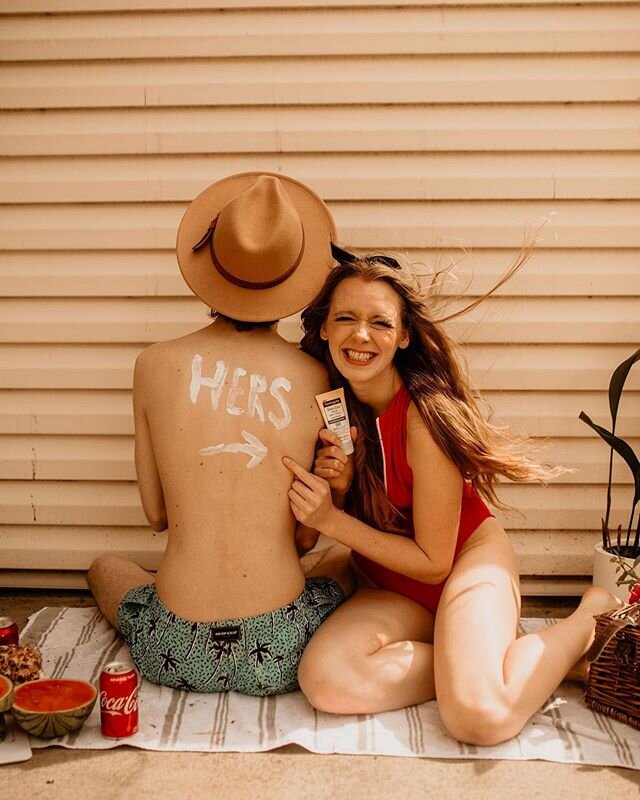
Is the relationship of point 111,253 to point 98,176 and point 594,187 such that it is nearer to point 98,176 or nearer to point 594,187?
point 98,176

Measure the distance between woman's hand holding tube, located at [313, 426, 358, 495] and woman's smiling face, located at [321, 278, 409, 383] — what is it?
0.69 feet

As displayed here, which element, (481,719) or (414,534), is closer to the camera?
(481,719)

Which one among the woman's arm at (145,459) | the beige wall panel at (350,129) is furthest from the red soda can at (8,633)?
the beige wall panel at (350,129)

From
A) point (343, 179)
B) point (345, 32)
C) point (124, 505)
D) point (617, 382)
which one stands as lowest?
point (124, 505)

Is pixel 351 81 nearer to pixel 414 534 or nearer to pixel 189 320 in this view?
pixel 189 320

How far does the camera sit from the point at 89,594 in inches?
159

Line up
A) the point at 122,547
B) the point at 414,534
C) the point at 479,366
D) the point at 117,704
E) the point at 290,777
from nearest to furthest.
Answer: the point at 290,777
the point at 117,704
the point at 414,534
the point at 479,366
the point at 122,547

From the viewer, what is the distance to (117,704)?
2.57 m

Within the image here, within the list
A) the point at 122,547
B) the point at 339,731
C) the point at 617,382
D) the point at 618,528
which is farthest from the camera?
the point at 122,547

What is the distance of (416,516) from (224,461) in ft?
2.19

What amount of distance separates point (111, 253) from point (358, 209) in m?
1.11

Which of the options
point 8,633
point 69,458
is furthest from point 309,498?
point 69,458

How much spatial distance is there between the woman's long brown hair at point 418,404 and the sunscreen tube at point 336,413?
10 cm

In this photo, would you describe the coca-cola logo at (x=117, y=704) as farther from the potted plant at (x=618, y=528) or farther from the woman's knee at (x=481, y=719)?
the potted plant at (x=618, y=528)
